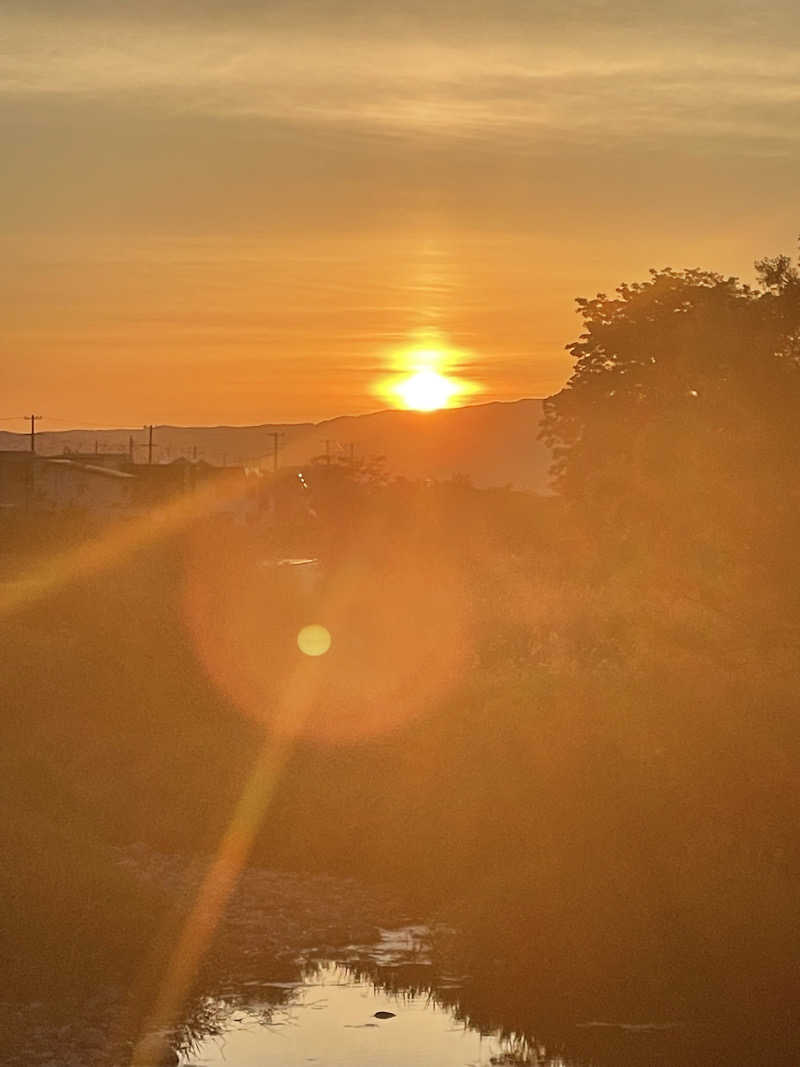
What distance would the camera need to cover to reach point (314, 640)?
39.3 m

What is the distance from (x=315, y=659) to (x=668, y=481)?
8511 millimetres

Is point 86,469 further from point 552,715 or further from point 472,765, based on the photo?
point 472,765

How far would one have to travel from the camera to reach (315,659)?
3584cm

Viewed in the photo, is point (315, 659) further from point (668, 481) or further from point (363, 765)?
point (363, 765)

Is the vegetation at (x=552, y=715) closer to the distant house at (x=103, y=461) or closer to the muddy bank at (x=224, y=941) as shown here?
the muddy bank at (x=224, y=941)

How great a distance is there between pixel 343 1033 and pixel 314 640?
80.5 feet

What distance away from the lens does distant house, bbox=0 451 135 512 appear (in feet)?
263

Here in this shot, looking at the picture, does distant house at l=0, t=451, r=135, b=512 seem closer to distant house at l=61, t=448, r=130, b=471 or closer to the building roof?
the building roof

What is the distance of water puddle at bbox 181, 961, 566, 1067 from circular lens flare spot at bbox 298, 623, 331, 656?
2070cm

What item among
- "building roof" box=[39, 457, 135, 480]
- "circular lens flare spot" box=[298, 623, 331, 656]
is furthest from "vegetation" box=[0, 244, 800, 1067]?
"building roof" box=[39, 457, 135, 480]

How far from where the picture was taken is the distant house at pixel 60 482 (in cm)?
8012

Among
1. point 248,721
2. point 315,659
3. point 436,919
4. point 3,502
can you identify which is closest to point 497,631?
point 315,659

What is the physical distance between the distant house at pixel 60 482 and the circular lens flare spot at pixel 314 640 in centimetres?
3957

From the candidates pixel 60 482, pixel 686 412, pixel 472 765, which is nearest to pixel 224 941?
pixel 472 765
